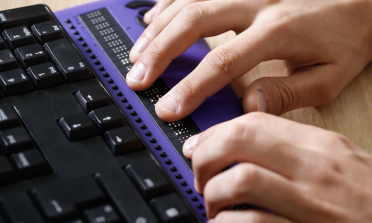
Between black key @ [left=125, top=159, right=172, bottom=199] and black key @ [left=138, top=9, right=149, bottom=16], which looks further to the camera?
black key @ [left=138, top=9, right=149, bottom=16]

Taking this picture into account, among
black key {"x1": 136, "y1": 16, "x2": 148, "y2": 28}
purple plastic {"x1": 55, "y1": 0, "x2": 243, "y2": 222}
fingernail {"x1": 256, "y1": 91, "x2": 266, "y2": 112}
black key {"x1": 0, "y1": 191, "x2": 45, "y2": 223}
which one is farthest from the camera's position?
black key {"x1": 136, "y1": 16, "x2": 148, "y2": 28}

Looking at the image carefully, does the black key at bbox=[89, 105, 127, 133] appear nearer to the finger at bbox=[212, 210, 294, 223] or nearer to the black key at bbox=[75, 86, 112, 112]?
the black key at bbox=[75, 86, 112, 112]

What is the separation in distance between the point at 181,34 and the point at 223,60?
0.30 ft

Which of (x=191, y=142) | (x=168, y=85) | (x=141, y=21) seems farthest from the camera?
(x=141, y=21)

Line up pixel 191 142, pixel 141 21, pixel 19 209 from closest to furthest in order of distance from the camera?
pixel 19 209, pixel 191 142, pixel 141 21

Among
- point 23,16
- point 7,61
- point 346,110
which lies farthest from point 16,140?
point 346,110

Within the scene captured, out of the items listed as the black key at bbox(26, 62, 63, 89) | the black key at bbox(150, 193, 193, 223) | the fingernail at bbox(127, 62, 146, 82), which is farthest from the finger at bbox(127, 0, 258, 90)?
the black key at bbox(150, 193, 193, 223)

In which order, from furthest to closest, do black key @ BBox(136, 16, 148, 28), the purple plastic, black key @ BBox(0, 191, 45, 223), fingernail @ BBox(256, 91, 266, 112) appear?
black key @ BBox(136, 16, 148, 28) < fingernail @ BBox(256, 91, 266, 112) < the purple plastic < black key @ BBox(0, 191, 45, 223)

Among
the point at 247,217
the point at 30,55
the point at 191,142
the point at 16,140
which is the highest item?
the point at 30,55

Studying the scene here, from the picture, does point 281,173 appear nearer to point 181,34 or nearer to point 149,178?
point 149,178

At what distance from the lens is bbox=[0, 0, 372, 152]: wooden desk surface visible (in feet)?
1.95

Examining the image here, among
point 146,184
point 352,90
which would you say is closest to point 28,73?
point 146,184

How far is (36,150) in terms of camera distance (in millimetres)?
412

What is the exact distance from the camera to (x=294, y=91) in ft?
1.99
